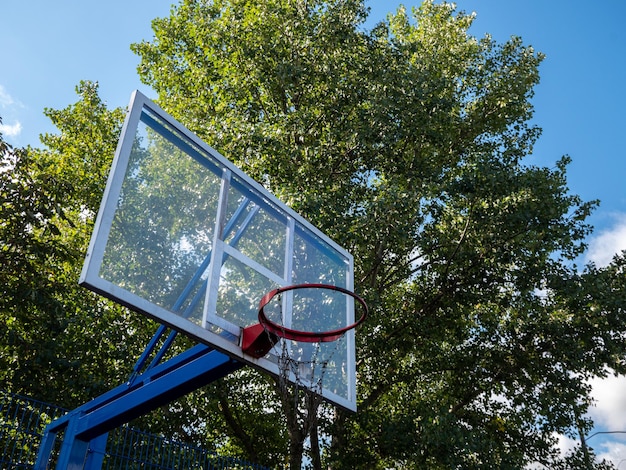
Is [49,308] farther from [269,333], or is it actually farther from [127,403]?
[269,333]

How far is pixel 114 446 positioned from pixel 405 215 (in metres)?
6.59

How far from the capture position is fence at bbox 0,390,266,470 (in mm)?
6090

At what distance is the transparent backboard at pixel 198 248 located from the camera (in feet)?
15.8

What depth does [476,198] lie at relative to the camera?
12352 millimetres

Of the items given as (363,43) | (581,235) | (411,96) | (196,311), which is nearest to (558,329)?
(581,235)

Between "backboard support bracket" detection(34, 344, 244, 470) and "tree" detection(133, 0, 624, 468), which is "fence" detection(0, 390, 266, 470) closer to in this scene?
"backboard support bracket" detection(34, 344, 244, 470)

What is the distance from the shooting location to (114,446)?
7297 mm

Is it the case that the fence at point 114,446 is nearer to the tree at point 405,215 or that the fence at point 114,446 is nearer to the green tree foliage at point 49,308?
the green tree foliage at point 49,308

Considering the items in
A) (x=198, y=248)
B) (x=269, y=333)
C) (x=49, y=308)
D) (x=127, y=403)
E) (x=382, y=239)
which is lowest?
(x=127, y=403)

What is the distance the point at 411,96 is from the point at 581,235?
4.93 m

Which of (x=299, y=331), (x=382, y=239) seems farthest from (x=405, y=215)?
(x=299, y=331)

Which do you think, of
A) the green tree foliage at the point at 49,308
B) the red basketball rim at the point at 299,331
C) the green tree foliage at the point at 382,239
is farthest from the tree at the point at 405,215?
the red basketball rim at the point at 299,331

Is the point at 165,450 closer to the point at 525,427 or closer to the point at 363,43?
the point at 525,427

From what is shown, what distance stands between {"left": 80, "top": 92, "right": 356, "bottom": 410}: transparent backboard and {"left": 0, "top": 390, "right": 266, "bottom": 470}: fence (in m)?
2.08
